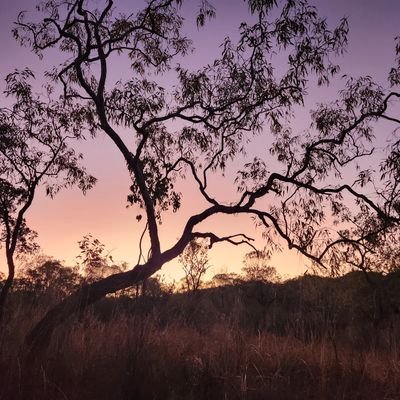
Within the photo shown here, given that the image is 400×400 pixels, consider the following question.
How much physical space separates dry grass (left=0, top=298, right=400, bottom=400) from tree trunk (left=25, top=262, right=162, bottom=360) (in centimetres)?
14

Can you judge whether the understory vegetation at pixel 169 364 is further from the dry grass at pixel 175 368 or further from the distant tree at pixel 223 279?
the distant tree at pixel 223 279

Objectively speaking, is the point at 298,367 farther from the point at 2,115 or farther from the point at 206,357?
the point at 2,115

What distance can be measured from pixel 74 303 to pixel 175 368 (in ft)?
5.97

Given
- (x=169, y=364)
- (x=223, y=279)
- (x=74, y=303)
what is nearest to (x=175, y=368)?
(x=169, y=364)

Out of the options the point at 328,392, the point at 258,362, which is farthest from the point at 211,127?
the point at 328,392

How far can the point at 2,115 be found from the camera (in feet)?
39.3

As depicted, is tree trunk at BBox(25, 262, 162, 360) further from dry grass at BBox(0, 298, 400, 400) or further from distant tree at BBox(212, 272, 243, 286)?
distant tree at BBox(212, 272, 243, 286)

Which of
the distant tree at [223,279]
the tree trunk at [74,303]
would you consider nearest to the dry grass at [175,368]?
the tree trunk at [74,303]

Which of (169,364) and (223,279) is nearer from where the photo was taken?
(169,364)

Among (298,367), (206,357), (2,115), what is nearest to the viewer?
(206,357)

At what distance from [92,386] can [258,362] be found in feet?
7.22

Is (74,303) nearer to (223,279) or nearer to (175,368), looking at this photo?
(175,368)

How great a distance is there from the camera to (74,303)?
6.93m

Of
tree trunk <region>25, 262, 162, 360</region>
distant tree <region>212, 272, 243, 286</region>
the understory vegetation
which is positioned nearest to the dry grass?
the understory vegetation
